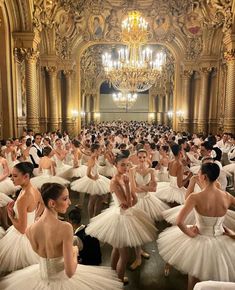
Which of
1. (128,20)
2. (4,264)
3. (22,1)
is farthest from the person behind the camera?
(128,20)

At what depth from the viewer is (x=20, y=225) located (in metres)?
3.32

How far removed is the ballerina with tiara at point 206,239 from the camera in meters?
2.89

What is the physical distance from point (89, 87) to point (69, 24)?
1804cm

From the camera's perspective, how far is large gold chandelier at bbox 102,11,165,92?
1183 centimetres

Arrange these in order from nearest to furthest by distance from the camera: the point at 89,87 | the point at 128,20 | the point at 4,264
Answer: the point at 4,264
the point at 128,20
the point at 89,87

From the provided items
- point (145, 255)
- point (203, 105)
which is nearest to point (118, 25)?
point (203, 105)

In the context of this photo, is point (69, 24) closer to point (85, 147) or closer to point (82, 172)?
point (85, 147)

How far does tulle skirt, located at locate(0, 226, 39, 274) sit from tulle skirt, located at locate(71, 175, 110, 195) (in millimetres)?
2776

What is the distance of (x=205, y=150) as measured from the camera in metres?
6.22

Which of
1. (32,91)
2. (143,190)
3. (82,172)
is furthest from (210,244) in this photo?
(32,91)

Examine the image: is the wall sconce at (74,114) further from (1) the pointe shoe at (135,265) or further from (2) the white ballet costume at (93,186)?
(1) the pointe shoe at (135,265)

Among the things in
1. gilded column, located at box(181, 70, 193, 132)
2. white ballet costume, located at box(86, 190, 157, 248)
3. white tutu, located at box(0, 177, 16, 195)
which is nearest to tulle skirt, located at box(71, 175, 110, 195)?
white tutu, located at box(0, 177, 16, 195)

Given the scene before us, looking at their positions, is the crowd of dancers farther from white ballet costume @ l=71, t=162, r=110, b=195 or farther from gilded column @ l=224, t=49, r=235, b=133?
gilded column @ l=224, t=49, r=235, b=133

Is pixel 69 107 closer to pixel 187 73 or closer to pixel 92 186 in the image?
pixel 187 73
